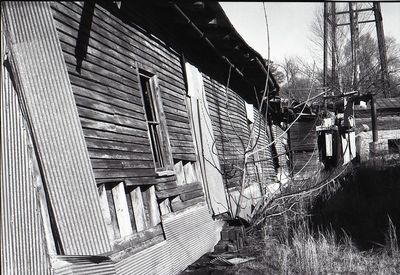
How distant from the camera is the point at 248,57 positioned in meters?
9.78

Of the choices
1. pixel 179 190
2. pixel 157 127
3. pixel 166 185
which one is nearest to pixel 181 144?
pixel 157 127

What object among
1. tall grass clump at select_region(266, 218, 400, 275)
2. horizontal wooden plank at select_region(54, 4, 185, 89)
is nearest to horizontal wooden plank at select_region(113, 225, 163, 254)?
tall grass clump at select_region(266, 218, 400, 275)

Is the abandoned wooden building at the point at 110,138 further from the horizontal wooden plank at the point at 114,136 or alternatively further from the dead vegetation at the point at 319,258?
the dead vegetation at the point at 319,258

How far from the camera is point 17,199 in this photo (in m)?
3.24

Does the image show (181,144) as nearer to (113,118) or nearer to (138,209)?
(138,209)

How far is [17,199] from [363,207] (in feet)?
26.8

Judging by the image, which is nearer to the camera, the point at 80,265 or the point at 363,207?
the point at 80,265

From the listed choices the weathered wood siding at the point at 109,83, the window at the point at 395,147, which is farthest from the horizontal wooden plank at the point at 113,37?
the window at the point at 395,147

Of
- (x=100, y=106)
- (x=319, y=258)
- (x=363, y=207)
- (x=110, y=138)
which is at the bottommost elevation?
(x=363, y=207)

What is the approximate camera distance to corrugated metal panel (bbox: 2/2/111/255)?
11.4 ft

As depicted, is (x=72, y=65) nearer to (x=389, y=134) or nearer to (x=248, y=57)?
(x=248, y=57)

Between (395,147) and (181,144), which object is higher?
(181,144)

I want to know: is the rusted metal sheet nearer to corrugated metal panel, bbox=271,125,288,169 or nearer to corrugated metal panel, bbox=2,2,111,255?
corrugated metal panel, bbox=2,2,111,255

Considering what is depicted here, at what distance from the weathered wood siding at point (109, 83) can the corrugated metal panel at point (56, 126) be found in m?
0.33
